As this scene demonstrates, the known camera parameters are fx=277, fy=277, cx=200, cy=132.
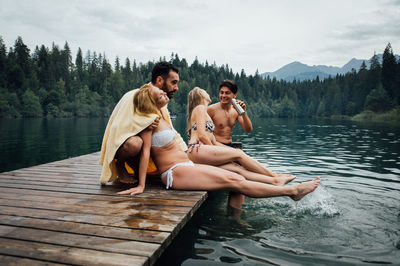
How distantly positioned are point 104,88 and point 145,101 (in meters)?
105

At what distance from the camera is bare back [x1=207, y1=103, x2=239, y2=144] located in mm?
6223

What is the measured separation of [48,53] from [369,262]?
367 feet

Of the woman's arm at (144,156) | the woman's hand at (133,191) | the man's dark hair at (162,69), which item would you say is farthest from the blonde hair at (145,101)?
the woman's hand at (133,191)

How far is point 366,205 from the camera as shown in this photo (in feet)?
16.7

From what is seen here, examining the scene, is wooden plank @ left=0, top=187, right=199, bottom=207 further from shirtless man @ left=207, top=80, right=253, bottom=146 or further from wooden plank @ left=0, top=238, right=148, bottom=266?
shirtless man @ left=207, top=80, right=253, bottom=146

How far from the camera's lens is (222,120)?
20.4 ft

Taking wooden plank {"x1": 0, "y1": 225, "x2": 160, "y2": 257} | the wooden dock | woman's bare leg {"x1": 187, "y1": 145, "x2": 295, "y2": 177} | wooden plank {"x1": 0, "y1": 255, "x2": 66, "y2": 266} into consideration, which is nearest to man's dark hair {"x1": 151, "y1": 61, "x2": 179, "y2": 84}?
woman's bare leg {"x1": 187, "y1": 145, "x2": 295, "y2": 177}

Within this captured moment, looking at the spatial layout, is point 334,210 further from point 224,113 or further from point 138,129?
point 138,129

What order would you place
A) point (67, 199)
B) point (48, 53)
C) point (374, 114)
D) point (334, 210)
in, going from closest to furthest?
point (67, 199) < point (334, 210) < point (374, 114) < point (48, 53)

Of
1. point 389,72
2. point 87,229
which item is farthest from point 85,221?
point 389,72

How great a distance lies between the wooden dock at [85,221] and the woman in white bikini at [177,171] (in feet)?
0.58

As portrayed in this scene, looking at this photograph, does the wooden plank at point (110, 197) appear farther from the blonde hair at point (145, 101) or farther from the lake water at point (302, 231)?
the blonde hair at point (145, 101)

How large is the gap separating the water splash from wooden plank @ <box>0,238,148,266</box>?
10.7 feet

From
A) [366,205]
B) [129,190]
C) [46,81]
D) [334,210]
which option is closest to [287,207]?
[334,210]
